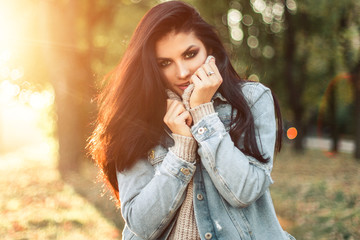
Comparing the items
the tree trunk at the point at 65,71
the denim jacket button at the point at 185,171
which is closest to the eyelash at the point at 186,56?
the denim jacket button at the point at 185,171

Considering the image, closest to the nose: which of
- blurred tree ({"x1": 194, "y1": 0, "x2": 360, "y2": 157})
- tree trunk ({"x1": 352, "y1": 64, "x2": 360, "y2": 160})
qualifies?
tree trunk ({"x1": 352, "y1": 64, "x2": 360, "y2": 160})

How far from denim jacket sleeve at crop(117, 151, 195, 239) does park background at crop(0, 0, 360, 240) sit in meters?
1.16

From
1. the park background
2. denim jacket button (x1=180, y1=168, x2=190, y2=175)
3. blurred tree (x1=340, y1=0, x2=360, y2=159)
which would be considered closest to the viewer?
denim jacket button (x1=180, y1=168, x2=190, y2=175)

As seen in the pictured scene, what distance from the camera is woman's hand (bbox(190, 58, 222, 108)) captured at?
2.16 metres

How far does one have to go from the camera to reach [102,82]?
2990 mm

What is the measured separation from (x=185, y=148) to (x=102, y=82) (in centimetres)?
118

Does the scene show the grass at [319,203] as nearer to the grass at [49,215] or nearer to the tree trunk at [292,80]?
the grass at [49,215]

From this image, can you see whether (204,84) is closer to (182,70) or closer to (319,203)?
→ (182,70)

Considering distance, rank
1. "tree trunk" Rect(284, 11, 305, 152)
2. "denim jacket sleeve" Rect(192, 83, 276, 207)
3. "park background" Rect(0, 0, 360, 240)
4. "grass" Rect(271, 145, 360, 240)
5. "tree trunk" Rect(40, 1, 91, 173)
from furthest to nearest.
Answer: "tree trunk" Rect(284, 11, 305, 152), "tree trunk" Rect(40, 1, 91, 173), "park background" Rect(0, 0, 360, 240), "grass" Rect(271, 145, 360, 240), "denim jacket sleeve" Rect(192, 83, 276, 207)

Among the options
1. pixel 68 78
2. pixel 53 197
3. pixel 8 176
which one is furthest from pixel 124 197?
pixel 8 176

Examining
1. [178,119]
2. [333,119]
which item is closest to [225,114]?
[178,119]

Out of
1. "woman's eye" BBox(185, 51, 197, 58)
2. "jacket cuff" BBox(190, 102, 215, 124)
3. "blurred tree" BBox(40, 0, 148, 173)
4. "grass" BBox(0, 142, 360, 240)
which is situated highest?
"woman's eye" BBox(185, 51, 197, 58)

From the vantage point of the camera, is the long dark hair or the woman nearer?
the woman

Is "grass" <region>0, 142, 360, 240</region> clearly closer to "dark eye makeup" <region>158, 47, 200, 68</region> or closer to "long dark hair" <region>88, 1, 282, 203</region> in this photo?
"long dark hair" <region>88, 1, 282, 203</region>
